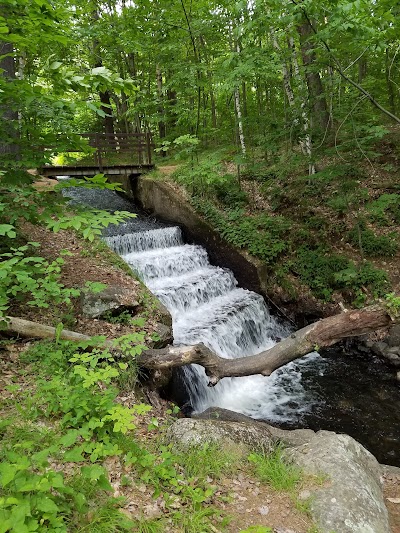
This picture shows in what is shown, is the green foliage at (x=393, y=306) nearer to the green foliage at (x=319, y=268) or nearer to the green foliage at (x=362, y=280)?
the green foliage at (x=362, y=280)

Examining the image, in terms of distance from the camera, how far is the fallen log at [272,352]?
15.9ft

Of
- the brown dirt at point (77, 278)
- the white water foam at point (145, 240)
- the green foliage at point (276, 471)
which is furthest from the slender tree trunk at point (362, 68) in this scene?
the green foliage at point (276, 471)

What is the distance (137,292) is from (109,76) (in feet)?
12.8

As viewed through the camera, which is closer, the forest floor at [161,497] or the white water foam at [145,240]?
the forest floor at [161,497]

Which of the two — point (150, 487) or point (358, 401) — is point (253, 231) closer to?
point (358, 401)

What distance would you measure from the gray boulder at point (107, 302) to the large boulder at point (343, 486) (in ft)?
11.4

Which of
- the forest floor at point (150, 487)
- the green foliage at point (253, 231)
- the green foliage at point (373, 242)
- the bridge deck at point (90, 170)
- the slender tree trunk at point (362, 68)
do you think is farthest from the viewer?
the slender tree trunk at point (362, 68)

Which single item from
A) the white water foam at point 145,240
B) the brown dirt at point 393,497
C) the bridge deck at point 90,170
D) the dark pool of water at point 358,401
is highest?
the bridge deck at point 90,170

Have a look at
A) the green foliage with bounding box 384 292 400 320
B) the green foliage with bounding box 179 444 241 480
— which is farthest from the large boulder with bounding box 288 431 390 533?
the green foliage with bounding box 384 292 400 320

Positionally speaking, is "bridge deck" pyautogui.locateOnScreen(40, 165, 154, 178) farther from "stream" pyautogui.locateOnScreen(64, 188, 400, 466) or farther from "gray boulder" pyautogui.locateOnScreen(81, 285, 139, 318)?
"gray boulder" pyautogui.locateOnScreen(81, 285, 139, 318)

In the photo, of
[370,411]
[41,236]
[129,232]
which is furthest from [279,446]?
[129,232]

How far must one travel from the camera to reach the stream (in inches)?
237

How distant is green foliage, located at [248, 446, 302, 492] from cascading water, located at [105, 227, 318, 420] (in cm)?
290

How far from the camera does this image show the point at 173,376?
19.8 feet
